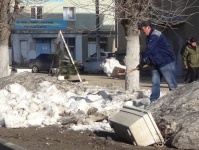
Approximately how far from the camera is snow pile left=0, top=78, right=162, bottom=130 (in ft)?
37.3

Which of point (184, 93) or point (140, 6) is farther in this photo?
point (140, 6)

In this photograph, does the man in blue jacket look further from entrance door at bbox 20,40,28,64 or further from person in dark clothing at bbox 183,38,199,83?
entrance door at bbox 20,40,28,64

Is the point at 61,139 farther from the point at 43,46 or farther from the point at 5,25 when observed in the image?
the point at 43,46

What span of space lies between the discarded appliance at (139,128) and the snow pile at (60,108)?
1685mm

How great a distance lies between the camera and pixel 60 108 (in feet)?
40.5

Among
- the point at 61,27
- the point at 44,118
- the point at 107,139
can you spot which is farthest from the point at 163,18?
the point at 61,27

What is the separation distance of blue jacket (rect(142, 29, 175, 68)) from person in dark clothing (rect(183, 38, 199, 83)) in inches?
314

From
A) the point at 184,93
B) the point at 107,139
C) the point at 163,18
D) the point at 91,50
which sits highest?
the point at 163,18

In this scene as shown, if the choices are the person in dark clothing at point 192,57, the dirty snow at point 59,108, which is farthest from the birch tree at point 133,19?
the person in dark clothing at point 192,57

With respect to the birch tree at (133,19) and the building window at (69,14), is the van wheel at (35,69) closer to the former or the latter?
the building window at (69,14)

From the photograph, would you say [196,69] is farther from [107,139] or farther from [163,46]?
[107,139]

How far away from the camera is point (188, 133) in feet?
28.0

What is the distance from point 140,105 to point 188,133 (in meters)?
3.37

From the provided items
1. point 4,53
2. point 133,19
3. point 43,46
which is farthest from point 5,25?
point 43,46
